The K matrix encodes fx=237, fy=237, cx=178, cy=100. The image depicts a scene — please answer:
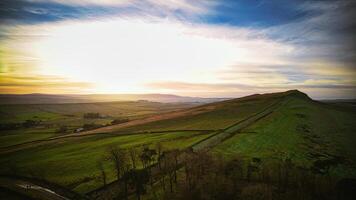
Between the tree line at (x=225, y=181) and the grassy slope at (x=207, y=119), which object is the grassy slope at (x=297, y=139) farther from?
the grassy slope at (x=207, y=119)

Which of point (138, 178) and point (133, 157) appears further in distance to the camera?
point (133, 157)

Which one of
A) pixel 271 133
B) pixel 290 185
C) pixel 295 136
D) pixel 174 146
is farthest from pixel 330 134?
pixel 174 146

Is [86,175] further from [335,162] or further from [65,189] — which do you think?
[335,162]

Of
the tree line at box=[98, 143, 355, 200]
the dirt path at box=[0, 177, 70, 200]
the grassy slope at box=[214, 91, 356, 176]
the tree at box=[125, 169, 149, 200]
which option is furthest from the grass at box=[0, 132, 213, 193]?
the grassy slope at box=[214, 91, 356, 176]

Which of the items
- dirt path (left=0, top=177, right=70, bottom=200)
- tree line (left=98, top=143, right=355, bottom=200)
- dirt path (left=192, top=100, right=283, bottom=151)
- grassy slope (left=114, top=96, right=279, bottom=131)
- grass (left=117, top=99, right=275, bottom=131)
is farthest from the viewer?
grassy slope (left=114, top=96, right=279, bottom=131)

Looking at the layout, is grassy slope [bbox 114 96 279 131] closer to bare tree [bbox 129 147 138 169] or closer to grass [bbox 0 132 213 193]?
grass [bbox 0 132 213 193]

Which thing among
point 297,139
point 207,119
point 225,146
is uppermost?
point 207,119

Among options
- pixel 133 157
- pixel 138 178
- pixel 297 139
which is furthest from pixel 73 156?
pixel 297 139

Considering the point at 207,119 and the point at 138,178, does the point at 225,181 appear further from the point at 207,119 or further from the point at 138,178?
the point at 207,119

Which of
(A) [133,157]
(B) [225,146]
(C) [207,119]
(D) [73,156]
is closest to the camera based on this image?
(A) [133,157]
